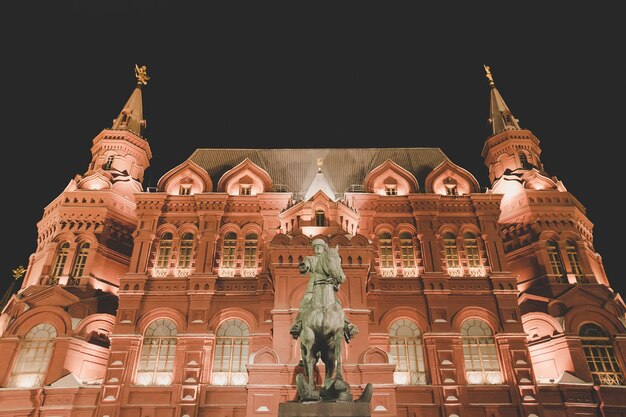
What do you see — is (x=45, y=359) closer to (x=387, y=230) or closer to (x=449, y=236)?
(x=387, y=230)

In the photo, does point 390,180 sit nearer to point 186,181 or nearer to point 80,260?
point 186,181

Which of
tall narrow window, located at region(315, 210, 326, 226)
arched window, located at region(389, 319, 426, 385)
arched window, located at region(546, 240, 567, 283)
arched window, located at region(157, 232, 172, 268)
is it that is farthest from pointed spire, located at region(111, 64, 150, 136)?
arched window, located at region(546, 240, 567, 283)

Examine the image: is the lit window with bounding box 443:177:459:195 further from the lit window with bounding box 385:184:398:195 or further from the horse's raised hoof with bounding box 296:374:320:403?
the horse's raised hoof with bounding box 296:374:320:403

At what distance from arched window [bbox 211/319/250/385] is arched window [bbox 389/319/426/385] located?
24.0ft

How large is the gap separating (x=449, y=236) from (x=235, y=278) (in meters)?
12.4

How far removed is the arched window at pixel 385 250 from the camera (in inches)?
1140

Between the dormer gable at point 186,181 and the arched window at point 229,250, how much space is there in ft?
12.1

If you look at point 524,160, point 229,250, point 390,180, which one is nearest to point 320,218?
point 229,250

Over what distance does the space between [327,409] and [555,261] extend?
22.8m

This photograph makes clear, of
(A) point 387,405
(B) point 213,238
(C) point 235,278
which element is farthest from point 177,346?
(A) point 387,405

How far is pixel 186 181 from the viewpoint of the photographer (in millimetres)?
32312

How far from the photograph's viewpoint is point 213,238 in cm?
2920

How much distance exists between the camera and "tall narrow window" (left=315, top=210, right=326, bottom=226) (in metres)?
27.5

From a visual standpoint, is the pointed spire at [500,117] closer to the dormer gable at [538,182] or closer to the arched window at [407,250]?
the dormer gable at [538,182]
